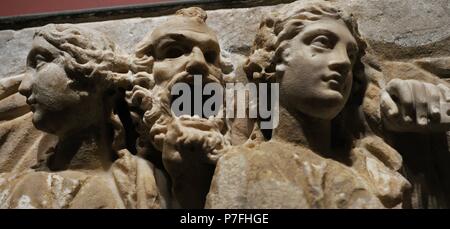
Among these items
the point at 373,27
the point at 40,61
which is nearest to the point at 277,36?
the point at 373,27

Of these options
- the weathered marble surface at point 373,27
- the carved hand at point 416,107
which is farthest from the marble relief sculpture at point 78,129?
the carved hand at point 416,107

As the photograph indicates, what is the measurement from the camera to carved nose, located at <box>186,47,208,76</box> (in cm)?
180

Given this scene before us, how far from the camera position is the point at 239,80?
1.94 meters

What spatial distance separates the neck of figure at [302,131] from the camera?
1709 mm

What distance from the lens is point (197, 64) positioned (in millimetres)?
1804

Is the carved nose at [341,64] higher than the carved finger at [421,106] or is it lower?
higher

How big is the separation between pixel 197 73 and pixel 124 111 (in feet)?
0.85

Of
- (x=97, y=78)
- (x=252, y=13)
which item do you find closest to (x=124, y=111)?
(x=97, y=78)

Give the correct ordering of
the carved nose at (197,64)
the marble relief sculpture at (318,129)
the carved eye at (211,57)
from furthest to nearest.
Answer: the carved eye at (211,57), the carved nose at (197,64), the marble relief sculpture at (318,129)

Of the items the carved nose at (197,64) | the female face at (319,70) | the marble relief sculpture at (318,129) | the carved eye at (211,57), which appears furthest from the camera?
the carved eye at (211,57)

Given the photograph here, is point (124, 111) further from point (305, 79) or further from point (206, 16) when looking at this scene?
point (305, 79)

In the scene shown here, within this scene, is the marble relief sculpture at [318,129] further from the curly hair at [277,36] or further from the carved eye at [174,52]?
the carved eye at [174,52]

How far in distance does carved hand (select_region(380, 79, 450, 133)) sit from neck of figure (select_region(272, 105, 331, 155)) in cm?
17

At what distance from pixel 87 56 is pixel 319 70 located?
2.04 feet
